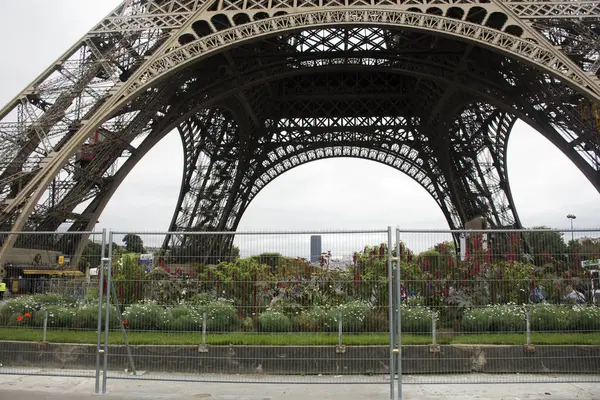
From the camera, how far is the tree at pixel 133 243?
9539mm

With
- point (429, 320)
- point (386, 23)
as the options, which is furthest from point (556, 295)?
point (386, 23)

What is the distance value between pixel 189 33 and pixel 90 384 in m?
14.7

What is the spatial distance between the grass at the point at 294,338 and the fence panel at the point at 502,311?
1.4 inches

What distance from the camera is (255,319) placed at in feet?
31.5

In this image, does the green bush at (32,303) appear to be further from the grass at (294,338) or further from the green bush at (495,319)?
the green bush at (495,319)

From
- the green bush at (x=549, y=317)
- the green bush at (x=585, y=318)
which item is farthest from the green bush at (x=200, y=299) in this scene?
the green bush at (x=585, y=318)

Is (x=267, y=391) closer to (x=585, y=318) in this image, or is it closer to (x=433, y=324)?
(x=433, y=324)

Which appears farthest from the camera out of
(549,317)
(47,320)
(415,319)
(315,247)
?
(47,320)

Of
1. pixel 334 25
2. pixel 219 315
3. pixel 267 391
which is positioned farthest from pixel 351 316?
pixel 334 25

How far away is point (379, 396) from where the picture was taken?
8.48 meters

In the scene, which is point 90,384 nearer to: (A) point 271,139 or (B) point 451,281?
(B) point 451,281

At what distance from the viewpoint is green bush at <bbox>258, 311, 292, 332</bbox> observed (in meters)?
9.46

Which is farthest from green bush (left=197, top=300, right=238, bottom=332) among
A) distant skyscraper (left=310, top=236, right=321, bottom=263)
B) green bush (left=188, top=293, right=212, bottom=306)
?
distant skyscraper (left=310, top=236, right=321, bottom=263)

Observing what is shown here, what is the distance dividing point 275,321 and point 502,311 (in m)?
4.17
